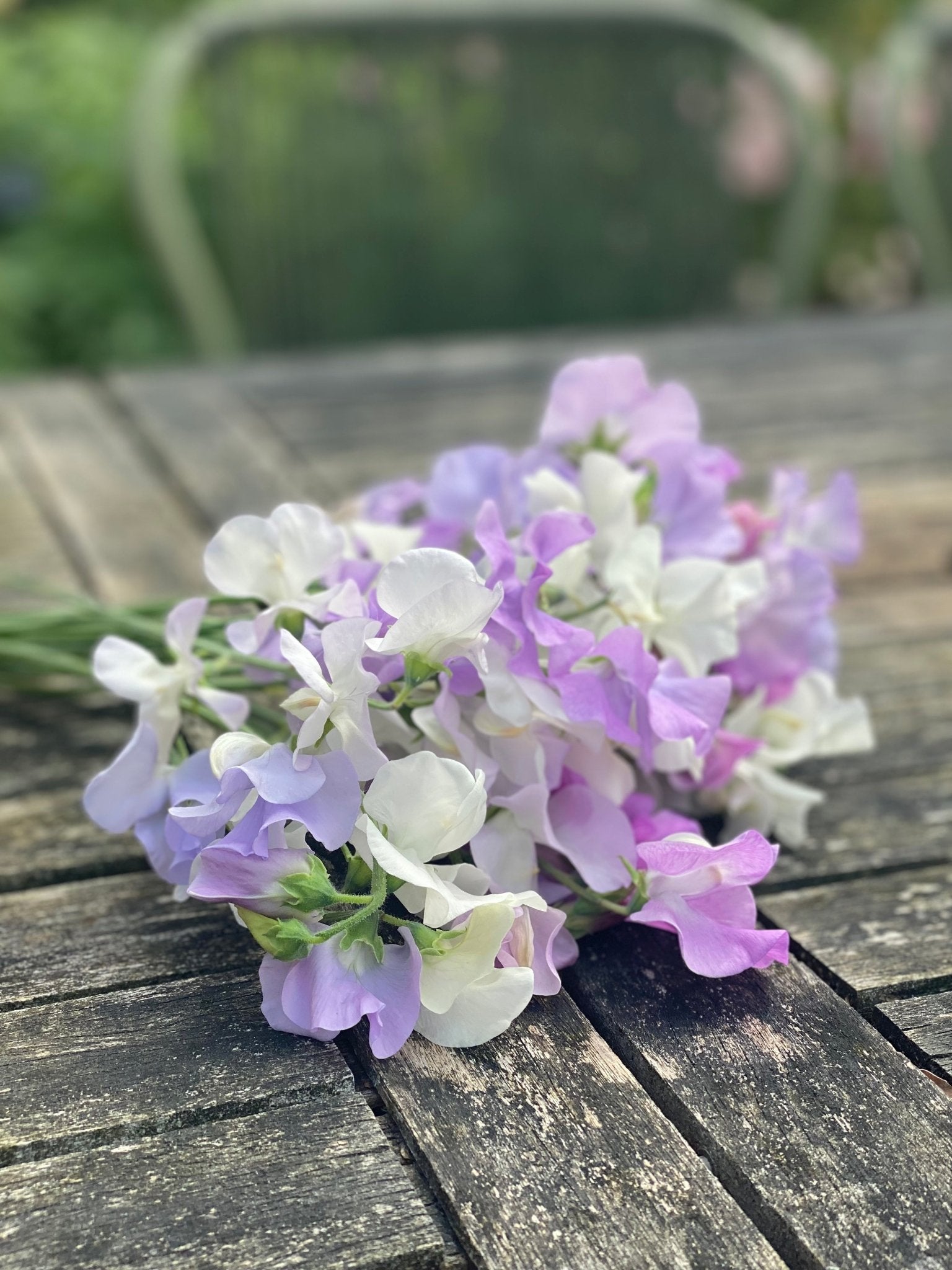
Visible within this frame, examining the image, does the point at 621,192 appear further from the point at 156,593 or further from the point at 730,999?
the point at 730,999

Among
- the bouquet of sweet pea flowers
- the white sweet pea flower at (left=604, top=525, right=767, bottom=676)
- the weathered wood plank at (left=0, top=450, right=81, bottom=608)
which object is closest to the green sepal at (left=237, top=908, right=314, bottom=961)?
the bouquet of sweet pea flowers

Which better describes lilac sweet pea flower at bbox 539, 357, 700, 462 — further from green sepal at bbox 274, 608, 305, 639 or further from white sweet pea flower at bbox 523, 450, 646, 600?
green sepal at bbox 274, 608, 305, 639

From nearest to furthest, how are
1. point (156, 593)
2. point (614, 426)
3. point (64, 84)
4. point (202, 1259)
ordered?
point (202, 1259), point (614, 426), point (156, 593), point (64, 84)

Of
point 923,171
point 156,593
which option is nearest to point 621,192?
point 923,171

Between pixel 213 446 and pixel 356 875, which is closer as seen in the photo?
pixel 356 875

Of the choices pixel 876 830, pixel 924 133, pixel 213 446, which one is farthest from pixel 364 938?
pixel 924 133

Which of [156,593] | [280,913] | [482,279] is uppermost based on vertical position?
[280,913]

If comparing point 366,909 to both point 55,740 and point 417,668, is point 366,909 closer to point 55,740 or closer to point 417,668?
point 417,668
